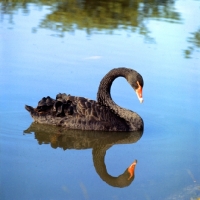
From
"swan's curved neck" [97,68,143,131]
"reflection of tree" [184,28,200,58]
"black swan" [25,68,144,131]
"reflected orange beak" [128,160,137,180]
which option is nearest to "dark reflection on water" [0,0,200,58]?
"reflection of tree" [184,28,200,58]

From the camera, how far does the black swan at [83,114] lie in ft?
18.4

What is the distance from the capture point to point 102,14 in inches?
414

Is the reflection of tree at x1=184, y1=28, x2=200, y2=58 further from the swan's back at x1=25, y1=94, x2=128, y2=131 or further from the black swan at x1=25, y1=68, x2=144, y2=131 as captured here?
the swan's back at x1=25, y1=94, x2=128, y2=131

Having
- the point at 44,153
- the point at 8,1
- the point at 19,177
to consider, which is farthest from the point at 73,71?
the point at 8,1

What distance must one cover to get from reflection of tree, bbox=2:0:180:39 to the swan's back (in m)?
3.22

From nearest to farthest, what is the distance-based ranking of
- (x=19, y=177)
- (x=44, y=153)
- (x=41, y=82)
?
1. (x=19, y=177)
2. (x=44, y=153)
3. (x=41, y=82)

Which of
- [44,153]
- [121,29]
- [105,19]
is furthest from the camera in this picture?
[105,19]

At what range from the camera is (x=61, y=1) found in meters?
11.4

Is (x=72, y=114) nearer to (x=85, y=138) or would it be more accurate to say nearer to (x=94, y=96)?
(x=85, y=138)

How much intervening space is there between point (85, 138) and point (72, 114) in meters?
0.31

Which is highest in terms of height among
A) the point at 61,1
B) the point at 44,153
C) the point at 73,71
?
the point at 44,153

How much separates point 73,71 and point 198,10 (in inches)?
201

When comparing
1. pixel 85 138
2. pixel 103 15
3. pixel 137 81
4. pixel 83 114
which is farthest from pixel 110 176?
pixel 103 15

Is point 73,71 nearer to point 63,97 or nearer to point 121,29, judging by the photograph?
point 63,97
